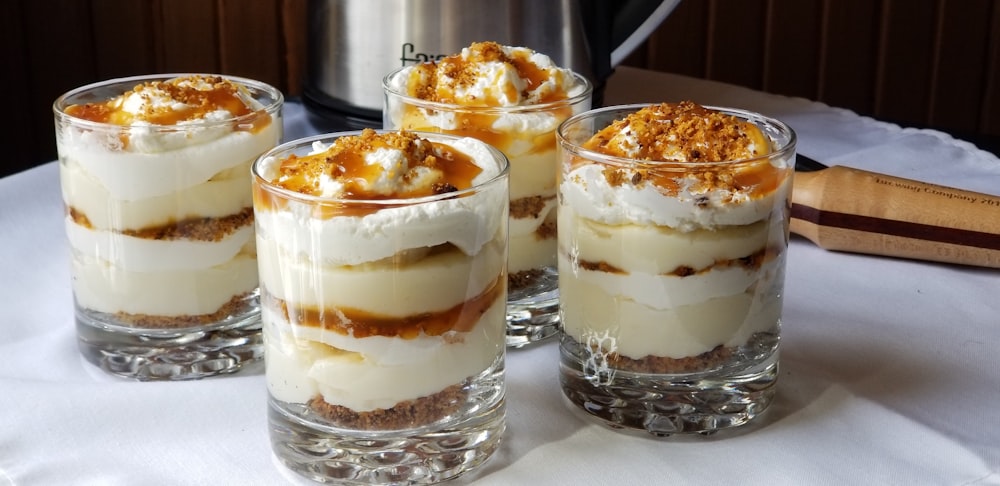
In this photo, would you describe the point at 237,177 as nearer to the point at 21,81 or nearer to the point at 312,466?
the point at 312,466

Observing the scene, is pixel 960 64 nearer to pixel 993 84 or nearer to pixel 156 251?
pixel 993 84

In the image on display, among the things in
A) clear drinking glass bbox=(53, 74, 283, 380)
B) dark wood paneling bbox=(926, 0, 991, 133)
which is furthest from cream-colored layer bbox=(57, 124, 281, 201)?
dark wood paneling bbox=(926, 0, 991, 133)

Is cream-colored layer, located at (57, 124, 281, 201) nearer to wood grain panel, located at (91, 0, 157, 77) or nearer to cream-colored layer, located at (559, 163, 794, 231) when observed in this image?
cream-colored layer, located at (559, 163, 794, 231)

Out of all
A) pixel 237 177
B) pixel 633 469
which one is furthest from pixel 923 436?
pixel 237 177

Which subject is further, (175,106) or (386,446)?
(175,106)

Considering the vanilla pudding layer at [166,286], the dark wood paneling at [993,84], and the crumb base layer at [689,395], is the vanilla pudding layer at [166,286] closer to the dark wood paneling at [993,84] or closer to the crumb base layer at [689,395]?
the crumb base layer at [689,395]

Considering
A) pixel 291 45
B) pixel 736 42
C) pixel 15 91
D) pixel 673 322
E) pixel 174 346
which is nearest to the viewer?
pixel 673 322

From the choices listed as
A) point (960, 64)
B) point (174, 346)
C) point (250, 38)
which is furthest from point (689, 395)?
point (960, 64)
